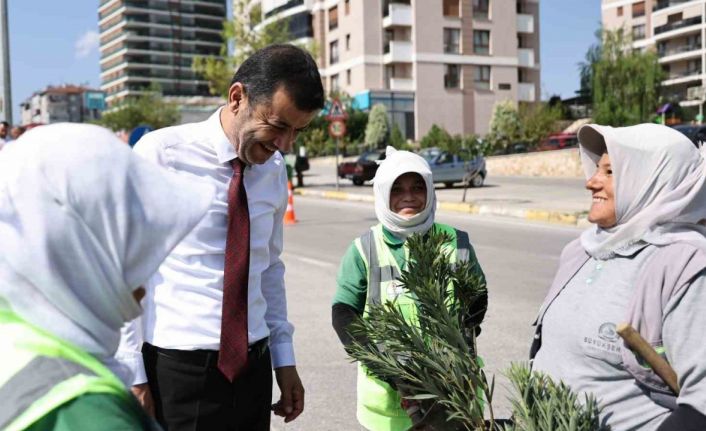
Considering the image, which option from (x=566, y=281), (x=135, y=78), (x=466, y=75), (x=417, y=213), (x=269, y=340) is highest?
(x=135, y=78)

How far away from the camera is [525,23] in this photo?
212ft

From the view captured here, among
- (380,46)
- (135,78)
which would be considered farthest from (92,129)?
(135,78)

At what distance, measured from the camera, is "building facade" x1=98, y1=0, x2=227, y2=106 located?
131 m

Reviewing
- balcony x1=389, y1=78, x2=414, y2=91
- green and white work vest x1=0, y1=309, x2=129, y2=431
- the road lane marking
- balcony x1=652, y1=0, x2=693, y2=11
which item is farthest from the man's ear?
balcony x1=652, y1=0, x2=693, y2=11

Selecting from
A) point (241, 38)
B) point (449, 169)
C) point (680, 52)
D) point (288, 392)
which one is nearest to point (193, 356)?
point (288, 392)

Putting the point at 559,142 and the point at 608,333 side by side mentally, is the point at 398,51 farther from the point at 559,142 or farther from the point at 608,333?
the point at 608,333

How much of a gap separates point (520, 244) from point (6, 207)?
1153 cm

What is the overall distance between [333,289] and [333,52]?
58.4 metres

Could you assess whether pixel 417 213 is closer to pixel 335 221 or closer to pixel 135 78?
pixel 335 221

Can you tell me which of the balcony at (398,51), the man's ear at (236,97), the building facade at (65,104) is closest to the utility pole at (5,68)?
the man's ear at (236,97)

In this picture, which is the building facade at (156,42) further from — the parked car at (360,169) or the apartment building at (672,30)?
the parked car at (360,169)

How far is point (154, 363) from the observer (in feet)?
7.54

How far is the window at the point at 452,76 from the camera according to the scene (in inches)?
2422

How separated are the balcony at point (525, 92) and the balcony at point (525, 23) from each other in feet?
14.6
